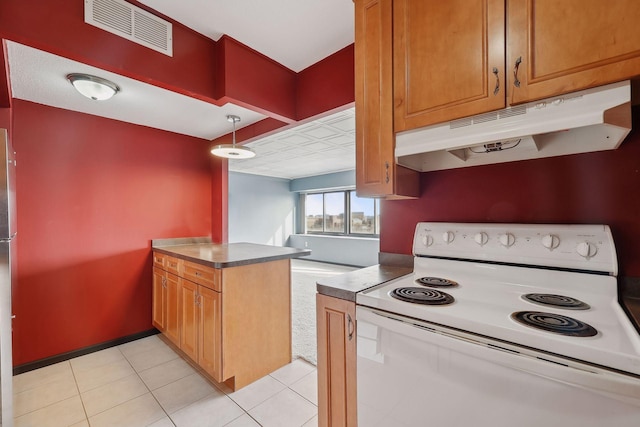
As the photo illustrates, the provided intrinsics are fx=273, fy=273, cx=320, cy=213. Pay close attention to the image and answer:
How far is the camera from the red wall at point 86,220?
2.24 m

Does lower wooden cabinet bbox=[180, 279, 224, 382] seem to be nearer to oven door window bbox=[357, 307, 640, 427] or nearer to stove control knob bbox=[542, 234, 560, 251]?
oven door window bbox=[357, 307, 640, 427]

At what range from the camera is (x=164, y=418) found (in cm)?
167

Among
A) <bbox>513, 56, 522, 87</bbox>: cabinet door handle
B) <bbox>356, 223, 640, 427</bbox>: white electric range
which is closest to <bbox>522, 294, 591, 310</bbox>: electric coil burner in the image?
<bbox>356, 223, 640, 427</bbox>: white electric range

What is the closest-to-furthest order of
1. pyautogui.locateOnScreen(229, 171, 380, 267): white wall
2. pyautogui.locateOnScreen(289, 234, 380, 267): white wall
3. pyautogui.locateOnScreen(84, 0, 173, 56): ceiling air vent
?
pyautogui.locateOnScreen(84, 0, 173, 56): ceiling air vent < pyautogui.locateOnScreen(289, 234, 380, 267): white wall < pyautogui.locateOnScreen(229, 171, 380, 267): white wall

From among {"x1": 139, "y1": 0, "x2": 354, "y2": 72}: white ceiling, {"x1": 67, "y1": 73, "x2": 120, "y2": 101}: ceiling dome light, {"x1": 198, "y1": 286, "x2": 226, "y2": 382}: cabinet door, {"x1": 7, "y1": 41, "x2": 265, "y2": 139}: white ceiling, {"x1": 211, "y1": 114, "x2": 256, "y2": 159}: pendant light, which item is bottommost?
{"x1": 198, "y1": 286, "x2": 226, "y2": 382}: cabinet door

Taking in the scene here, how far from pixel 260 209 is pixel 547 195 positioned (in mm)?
6200

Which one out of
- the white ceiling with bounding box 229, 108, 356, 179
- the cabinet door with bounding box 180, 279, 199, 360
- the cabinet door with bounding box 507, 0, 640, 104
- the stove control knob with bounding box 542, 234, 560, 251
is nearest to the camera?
the cabinet door with bounding box 507, 0, 640, 104

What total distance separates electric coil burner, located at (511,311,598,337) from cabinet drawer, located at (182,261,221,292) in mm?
1679

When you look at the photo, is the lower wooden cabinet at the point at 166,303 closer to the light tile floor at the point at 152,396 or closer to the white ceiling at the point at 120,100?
the light tile floor at the point at 152,396

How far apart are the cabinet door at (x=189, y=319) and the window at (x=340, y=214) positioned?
4.53 m

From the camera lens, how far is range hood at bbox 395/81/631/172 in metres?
0.86

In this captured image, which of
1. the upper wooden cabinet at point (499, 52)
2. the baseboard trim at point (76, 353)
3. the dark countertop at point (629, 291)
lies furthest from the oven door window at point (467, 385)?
the baseboard trim at point (76, 353)

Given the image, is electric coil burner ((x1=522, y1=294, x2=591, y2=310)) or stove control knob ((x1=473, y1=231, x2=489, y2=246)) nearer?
electric coil burner ((x1=522, y1=294, x2=591, y2=310))

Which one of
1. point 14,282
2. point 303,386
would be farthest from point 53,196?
point 303,386
